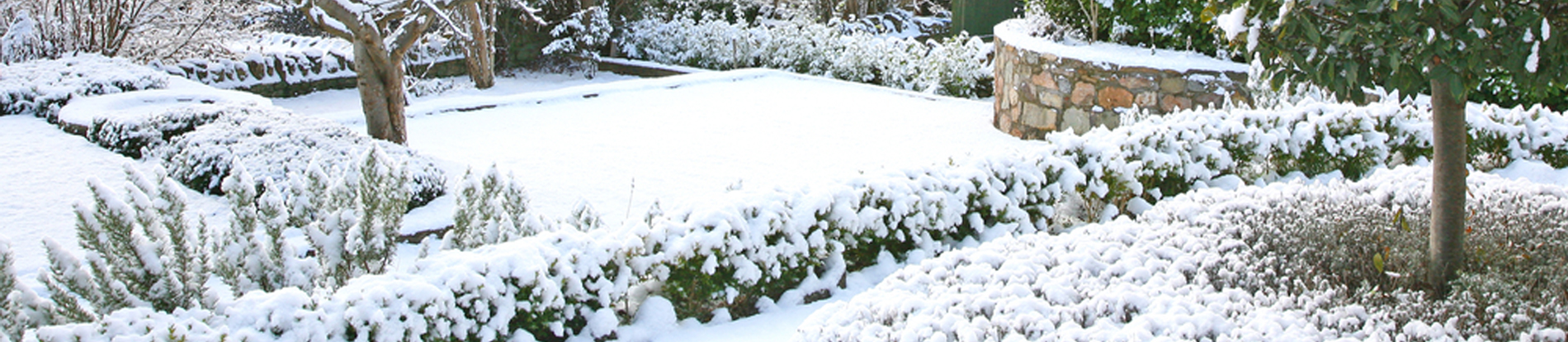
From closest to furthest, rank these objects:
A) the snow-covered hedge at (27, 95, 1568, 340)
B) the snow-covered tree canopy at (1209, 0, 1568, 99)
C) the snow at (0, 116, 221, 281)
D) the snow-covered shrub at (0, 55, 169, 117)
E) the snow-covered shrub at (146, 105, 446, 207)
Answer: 1. the snow-covered tree canopy at (1209, 0, 1568, 99)
2. the snow-covered hedge at (27, 95, 1568, 340)
3. the snow at (0, 116, 221, 281)
4. the snow-covered shrub at (146, 105, 446, 207)
5. the snow-covered shrub at (0, 55, 169, 117)

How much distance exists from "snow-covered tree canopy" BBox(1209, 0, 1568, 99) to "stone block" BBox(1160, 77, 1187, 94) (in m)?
4.29

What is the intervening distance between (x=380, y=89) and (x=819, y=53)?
6.32 m

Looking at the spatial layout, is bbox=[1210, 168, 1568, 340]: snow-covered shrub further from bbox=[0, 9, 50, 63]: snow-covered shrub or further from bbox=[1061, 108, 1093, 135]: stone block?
bbox=[0, 9, 50, 63]: snow-covered shrub

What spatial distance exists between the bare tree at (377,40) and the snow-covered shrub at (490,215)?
224cm

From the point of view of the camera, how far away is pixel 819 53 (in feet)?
39.9

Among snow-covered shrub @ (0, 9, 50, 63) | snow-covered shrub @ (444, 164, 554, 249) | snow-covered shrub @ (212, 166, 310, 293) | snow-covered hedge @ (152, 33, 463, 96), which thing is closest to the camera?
snow-covered shrub @ (212, 166, 310, 293)

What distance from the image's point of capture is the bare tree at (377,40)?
6.03m

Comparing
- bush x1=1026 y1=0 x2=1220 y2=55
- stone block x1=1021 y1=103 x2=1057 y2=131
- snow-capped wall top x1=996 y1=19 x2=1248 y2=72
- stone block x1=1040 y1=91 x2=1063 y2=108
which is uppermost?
bush x1=1026 y1=0 x2=1220 y2=55

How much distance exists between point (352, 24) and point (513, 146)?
166 cm

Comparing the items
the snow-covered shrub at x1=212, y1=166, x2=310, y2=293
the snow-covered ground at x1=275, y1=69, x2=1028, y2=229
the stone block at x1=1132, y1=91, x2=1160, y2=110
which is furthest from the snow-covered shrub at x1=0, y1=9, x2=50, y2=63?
the stone block at x1=1132, y1=91, x2=1160, y2=110

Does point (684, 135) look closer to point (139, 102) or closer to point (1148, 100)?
point (1148, 100)

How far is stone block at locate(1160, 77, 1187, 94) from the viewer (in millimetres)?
6992

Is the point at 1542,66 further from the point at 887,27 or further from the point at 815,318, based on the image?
the point at 887,27

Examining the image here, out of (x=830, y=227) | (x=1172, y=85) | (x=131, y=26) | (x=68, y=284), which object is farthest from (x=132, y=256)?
(x=131, y=26)
